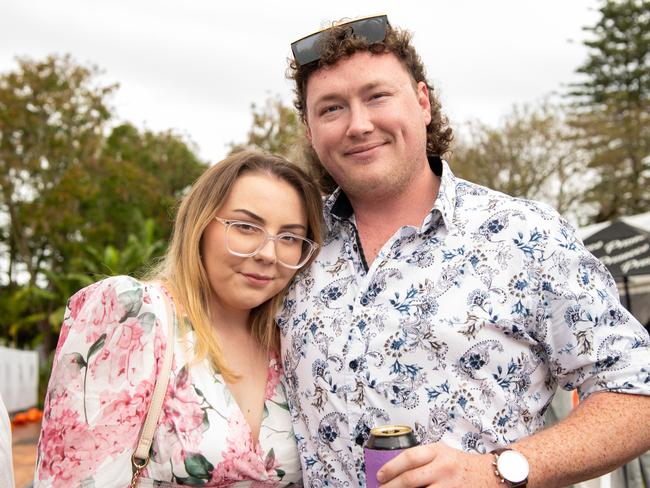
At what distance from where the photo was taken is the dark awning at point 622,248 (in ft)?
25.5

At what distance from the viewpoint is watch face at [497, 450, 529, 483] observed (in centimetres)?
191

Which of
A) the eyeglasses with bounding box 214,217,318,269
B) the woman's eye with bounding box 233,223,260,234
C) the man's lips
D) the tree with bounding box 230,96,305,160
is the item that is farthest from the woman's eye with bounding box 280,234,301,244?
the tree with bounding box 230,96,305,160

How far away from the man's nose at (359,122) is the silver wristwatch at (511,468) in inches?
46.9

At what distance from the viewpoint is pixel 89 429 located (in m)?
2.09

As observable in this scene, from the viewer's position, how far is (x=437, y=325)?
7.23ft

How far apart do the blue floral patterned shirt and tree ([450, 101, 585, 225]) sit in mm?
21173

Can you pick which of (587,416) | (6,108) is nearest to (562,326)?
(587,416)

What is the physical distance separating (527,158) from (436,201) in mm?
22287

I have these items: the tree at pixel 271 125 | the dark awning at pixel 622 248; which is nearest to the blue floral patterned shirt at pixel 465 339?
the dark awning at pixel 622 248

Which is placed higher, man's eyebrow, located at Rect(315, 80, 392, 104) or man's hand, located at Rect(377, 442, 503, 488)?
man's eyebrow, located at Rect(315, 80, 392, 104)

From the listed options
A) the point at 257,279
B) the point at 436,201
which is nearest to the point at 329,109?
the point at 436,201

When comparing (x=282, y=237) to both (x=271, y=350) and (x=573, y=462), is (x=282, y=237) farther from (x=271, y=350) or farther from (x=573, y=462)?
(x=573, y=462)

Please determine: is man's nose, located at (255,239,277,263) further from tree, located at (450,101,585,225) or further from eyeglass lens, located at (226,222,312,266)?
tree, located at (450,101,585,225)

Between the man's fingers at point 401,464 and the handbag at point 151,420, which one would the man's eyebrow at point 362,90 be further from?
the man's fingers at point 401,464
